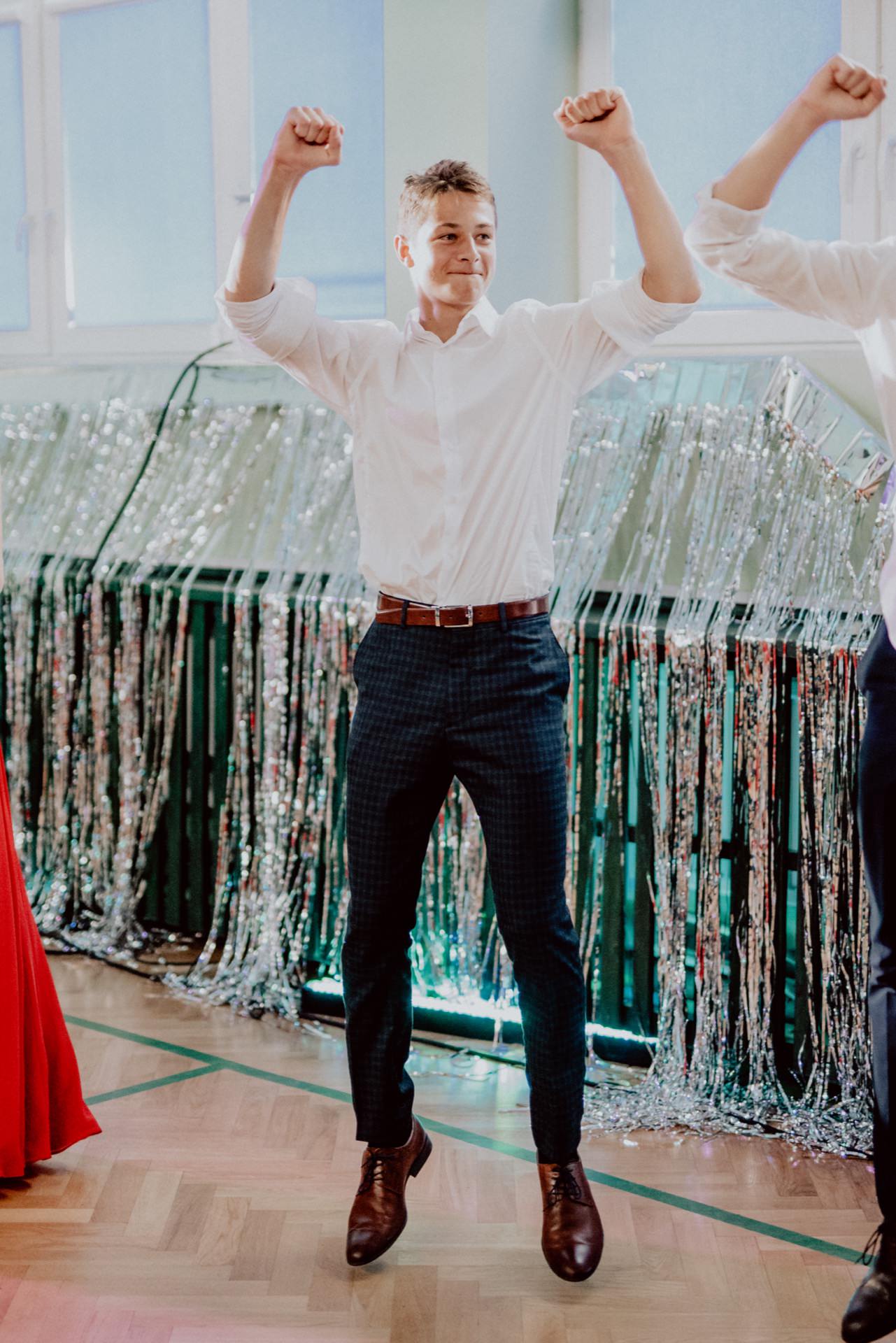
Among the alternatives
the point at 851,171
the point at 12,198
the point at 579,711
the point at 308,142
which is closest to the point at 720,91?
the point at 851,171

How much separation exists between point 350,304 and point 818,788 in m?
1.91

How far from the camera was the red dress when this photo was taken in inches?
91.2

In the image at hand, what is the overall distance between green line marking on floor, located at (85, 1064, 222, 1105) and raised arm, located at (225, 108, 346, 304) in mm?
1449

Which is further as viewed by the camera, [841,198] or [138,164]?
[138,164]

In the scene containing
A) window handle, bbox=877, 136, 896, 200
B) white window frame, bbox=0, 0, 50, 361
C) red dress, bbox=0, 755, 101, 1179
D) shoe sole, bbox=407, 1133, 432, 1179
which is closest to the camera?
shoe sole, bbox=407, 1133, 432, 1179

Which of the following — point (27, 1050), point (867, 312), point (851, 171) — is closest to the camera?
point (867, 312)

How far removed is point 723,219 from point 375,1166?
1348 millimetres

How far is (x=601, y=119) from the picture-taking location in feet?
6.17

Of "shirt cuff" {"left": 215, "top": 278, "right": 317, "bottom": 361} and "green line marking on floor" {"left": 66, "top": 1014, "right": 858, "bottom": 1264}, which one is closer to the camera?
"shirt cuff" {"left": 215, "top": 278, "right": 317, "bottom": 361}

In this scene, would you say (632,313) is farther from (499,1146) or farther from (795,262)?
(499,1146)

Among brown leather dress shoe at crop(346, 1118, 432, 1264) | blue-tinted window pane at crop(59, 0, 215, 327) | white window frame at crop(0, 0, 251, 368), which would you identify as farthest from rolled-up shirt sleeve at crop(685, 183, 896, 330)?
blue-tinted window pane at crop(59, 0, 215, 327)

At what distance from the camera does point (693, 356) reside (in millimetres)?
3303

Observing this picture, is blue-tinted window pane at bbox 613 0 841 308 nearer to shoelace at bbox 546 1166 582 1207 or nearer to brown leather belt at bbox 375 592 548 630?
brown leather belt at bbox 375 592 548 630

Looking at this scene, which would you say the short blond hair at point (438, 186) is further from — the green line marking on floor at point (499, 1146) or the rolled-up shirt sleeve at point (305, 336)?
the green line marking on floor at point (499, 1146)
